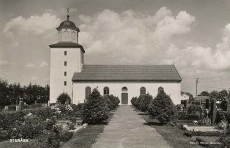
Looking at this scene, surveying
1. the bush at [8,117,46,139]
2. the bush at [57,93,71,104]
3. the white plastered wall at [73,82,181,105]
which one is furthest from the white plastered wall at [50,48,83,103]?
the bush at [8,117,46,139]

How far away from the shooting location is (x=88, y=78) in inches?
2044

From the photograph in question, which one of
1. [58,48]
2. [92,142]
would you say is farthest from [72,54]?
[92,142]

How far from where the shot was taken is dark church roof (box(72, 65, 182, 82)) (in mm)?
Answer: 52312

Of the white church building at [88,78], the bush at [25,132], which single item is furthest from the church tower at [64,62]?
the bush at [25,132]

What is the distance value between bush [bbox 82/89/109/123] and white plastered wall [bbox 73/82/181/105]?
1277 inches

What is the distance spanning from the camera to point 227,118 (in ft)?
61.8

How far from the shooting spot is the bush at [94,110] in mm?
18984

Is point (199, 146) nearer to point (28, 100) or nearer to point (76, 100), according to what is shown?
point (76, 100)

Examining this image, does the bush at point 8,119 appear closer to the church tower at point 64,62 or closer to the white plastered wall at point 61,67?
the church tower at point 64,62

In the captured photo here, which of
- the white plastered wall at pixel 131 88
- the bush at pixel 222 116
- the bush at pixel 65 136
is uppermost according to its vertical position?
the white plastered wall at pixel 131 88

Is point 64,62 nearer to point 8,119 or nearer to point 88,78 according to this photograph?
point 88,78

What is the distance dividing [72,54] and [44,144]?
41770 mm

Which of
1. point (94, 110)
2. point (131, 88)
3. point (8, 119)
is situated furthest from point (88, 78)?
point (8, 119)

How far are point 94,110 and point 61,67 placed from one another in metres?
33.9
